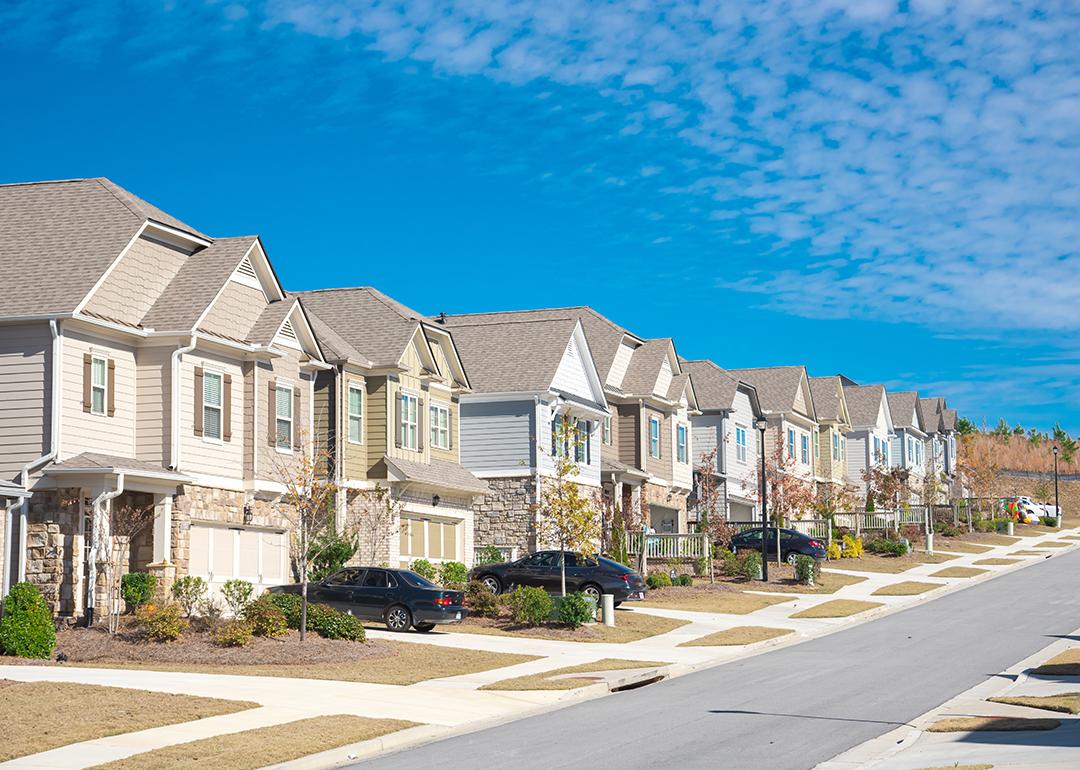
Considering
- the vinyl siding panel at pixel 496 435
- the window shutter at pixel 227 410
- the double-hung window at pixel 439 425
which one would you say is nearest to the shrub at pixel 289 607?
the window shutter at pixel 227 410

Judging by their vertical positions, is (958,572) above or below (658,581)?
below

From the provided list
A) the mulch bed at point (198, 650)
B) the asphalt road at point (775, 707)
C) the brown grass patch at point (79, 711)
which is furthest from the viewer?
the mulch bed at point (198, 650)

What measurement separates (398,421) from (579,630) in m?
11.0

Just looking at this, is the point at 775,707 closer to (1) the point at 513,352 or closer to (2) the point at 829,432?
(1) the point at 513,352

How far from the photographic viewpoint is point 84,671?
2333 centimetres

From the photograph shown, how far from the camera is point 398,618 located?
32.4 m

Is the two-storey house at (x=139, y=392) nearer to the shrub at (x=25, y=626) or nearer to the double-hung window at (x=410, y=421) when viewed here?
the shrub at (x=25, y=626)

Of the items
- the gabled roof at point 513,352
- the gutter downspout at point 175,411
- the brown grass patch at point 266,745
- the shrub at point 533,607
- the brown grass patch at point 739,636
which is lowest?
the brown grass patch at point 739,636

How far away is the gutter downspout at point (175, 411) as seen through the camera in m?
31.0

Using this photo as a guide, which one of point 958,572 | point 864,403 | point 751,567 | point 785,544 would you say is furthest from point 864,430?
point 751,567

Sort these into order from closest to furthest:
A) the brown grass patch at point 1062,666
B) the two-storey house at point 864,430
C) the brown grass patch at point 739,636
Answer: the brown grass patch at point 1062,666, the brown grass patch at point 739,636, the two-storey house at point 864,430

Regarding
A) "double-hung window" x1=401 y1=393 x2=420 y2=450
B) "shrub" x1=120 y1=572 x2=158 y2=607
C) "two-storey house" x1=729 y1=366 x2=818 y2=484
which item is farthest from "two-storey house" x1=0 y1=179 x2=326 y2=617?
"two-storey house" x1=729 y1=366 x2=818 y2=484

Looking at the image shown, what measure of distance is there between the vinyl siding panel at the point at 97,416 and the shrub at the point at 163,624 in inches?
168

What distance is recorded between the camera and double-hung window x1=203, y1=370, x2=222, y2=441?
3253cm
